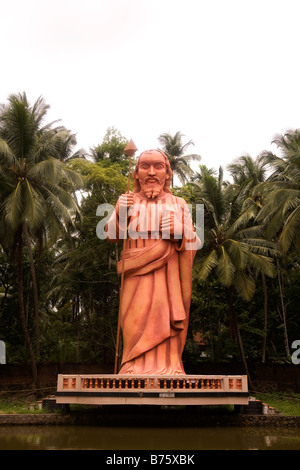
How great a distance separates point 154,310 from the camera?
38.4 feet

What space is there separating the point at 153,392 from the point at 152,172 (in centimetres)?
536

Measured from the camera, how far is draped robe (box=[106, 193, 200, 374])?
11.5 metres

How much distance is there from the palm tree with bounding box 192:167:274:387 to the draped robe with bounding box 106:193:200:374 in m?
4.94

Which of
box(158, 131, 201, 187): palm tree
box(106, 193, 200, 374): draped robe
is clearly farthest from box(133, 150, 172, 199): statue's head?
box(158, 131, 201, 187): palm tree

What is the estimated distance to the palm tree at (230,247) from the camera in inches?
685

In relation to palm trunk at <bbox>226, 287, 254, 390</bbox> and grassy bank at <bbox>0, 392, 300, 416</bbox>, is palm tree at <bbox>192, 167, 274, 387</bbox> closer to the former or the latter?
palm trunk at <bbox>226, 287, 254, 390</bbox>

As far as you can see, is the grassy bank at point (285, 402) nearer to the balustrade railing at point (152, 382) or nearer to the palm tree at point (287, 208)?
the balustrade railing at point (152, 382)

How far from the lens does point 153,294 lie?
11.9 m

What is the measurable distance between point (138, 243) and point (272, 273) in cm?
686

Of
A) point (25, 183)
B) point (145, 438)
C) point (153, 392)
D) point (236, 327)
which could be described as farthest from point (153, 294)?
point (236, 327)

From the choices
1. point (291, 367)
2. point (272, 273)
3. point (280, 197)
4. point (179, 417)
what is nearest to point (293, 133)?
point (280, 197)

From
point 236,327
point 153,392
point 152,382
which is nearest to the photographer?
point 153,392

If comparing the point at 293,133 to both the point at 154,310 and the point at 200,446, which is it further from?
the point at 200,446

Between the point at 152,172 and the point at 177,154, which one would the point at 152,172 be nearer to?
the point at 152,172
